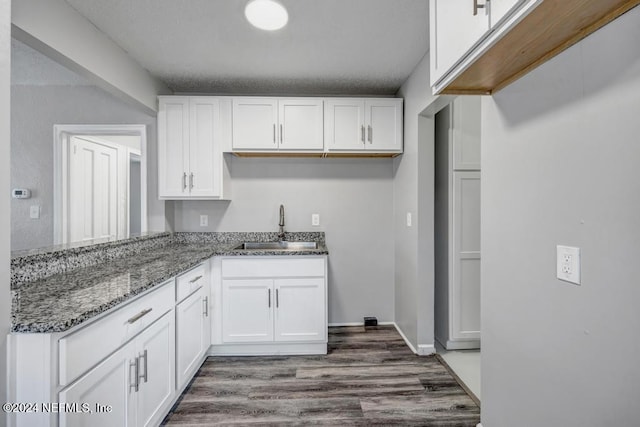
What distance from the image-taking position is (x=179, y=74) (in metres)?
2.78

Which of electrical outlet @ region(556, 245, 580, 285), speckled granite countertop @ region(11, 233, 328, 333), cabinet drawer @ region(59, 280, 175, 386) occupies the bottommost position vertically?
cabinet drawer @ region(59, 280, 175, 386)

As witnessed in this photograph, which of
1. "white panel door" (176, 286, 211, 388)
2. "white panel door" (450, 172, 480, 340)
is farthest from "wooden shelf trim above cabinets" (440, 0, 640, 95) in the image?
"white panel door" (176, 286, 211, 388)

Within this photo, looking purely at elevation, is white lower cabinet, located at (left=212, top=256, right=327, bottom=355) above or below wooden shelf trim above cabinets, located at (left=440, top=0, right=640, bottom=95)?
below

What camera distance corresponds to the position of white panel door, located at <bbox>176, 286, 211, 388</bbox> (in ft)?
6.32

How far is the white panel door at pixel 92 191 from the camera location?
10.1 feet

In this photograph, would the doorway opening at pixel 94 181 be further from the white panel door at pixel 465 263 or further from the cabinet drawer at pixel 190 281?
the white panel door at pixel 465 263

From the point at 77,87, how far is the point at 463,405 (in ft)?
13.7

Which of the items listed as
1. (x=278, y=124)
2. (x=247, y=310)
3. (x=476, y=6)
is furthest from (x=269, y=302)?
(x=476, y=6)

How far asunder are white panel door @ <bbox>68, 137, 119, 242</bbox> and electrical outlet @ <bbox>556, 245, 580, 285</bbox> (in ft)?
12.6

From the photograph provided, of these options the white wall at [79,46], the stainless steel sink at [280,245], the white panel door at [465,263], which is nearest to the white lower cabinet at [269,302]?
the stainless steel sink at [280,245]

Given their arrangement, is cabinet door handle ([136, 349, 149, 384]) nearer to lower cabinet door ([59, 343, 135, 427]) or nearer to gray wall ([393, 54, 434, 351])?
lower cabinet door ([59, 343, 135, 427])

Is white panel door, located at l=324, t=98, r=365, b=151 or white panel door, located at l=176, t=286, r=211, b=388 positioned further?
white panel door, located at l=324, t=98, r=365, b=151

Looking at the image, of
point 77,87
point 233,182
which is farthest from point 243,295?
point 77,87

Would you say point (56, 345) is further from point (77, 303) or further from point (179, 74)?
point (179, 74)
